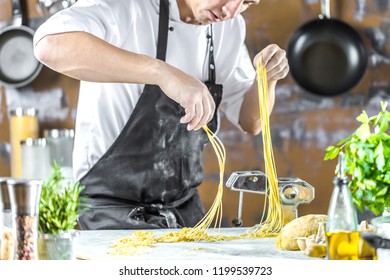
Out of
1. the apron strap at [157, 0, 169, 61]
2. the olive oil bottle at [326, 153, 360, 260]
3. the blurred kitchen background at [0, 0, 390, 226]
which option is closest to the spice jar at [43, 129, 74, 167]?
the blurred kitchen background at [0, 0, 390, 226]

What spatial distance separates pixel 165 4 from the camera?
184 cm

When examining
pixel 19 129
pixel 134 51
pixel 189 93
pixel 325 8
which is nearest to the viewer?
pixel 189 93

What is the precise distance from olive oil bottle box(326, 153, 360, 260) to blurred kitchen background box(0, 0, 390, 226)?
2.63ft

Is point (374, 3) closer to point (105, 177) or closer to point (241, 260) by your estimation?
point (105, 177)

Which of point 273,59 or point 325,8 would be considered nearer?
point 273,59

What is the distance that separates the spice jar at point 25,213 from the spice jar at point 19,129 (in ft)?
2.86

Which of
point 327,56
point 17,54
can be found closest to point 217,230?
point 327,56

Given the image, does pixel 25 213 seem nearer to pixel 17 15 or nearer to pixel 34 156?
pixel 34 156

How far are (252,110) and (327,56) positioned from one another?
39 centimetres

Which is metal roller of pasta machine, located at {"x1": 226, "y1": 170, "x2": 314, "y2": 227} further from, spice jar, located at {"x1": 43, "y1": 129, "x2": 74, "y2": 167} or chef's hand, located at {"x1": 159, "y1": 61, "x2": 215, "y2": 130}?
spice jar, located at {"x1": 43, "y1": 129, "x2": 74, "y2": 167}

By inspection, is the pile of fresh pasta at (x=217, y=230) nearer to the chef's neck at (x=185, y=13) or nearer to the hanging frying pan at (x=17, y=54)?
the chef's neck at (x=185, y=13)

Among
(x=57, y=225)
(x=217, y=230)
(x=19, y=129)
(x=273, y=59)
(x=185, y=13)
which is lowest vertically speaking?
(x=217, y=230)

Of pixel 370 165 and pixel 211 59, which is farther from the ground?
pixel 211 59

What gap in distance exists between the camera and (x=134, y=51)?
5.91 ft
